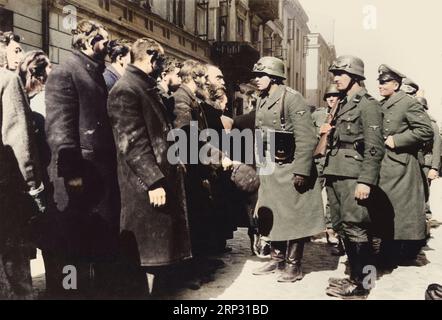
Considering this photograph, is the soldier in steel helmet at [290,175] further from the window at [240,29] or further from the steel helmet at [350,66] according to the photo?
the window at [240,29]

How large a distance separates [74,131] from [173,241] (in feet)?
3.38

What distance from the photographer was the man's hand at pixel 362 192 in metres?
3.85

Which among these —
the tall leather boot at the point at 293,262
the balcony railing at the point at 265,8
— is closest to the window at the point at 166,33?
the balcony railing at the point at 265,8

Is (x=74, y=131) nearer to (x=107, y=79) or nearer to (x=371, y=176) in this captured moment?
(x=107, y=79)

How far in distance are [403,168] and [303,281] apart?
1.60 metres

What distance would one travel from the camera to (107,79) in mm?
4059

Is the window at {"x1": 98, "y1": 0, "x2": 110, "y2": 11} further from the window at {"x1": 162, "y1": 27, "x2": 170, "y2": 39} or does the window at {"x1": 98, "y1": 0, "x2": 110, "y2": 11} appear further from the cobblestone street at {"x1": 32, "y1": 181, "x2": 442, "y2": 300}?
the cobblestone street at {"x1": 32, "y1": 181, "x2": 442, "y2": 300}

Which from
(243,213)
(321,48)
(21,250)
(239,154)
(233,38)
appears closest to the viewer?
(21,250)

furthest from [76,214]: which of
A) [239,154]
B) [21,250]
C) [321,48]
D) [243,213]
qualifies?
[321,48]

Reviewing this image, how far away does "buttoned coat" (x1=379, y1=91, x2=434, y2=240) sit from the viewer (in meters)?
4.85

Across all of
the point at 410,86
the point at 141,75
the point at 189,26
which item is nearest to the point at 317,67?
the point at 189,26

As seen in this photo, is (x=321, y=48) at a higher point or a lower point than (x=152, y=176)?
higher

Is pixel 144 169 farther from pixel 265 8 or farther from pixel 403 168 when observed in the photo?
pixel 265 8

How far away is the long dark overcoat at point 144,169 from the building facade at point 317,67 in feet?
97.8
